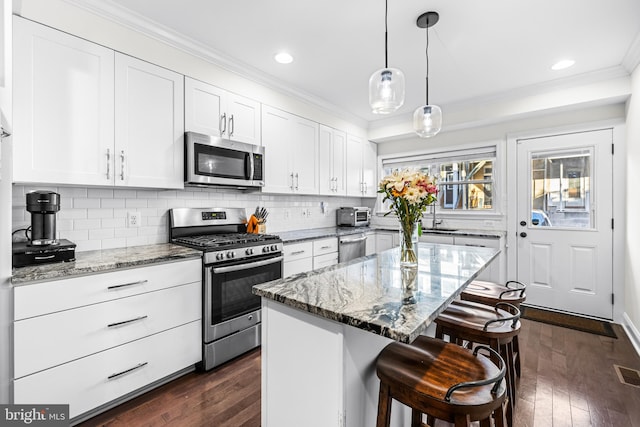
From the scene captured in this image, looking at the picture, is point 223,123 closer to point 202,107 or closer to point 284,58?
point 202,107

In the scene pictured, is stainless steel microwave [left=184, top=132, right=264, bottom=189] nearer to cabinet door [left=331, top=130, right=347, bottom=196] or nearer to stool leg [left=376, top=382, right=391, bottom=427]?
cabinet door [left=331, top=130, right=347, bottom=196]

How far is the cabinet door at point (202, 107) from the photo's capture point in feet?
8.11

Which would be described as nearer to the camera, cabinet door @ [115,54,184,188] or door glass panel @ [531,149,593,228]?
cabinet door @ [115,54,184,188]

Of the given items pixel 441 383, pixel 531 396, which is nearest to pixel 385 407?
pixel 441 383

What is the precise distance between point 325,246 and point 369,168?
1927mm

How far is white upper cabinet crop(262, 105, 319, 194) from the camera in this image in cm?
317

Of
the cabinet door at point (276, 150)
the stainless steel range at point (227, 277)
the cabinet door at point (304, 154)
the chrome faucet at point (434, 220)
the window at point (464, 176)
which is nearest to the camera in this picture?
the stainless steel range at point (227, 277)

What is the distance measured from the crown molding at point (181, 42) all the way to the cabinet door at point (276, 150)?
283 millimetres

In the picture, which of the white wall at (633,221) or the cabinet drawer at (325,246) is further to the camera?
the cabinet drawer at (325,246)

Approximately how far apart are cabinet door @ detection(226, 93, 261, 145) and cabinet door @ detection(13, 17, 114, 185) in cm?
95

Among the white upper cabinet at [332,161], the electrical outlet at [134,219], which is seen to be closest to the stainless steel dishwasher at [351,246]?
the white upper cabinet at [332,161]

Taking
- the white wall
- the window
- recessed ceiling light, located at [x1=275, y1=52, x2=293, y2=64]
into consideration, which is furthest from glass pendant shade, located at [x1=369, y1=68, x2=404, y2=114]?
the window

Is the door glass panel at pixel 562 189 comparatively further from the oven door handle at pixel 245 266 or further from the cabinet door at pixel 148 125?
the cabinet door at pixel 148 125

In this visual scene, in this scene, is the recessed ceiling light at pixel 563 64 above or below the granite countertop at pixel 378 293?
above
